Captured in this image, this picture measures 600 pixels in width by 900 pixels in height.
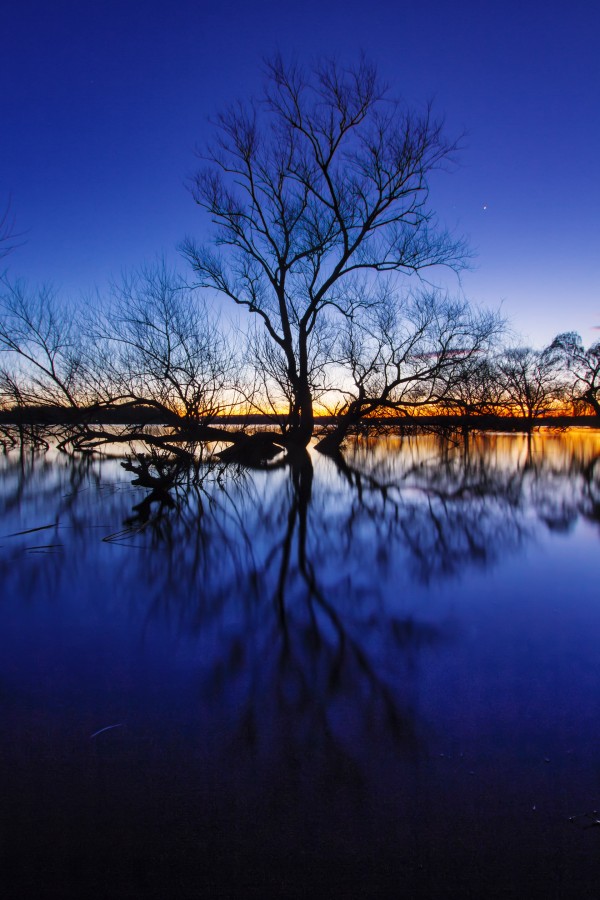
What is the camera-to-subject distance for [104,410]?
38.4 ft

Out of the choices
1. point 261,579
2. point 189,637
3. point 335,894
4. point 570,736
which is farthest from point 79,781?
point 261,579

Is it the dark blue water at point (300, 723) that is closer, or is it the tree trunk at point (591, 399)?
the dark blue water at point (300, 723)

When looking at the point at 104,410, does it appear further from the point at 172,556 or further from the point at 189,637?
the point at 189,637

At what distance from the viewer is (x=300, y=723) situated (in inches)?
68.1

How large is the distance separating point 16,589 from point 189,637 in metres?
1.61

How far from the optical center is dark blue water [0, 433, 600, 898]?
1173 mm

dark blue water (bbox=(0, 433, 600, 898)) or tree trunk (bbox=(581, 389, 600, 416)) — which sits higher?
tree trunk (bbox=(581, 389, 600, 416))

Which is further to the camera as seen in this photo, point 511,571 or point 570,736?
point 511,571

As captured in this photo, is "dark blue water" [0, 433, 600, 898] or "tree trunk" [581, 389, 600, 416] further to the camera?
"tree trunk" [581, 389, 600, 416]

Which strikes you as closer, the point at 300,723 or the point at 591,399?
the point at 300,723

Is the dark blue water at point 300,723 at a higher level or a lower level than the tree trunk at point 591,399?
lower

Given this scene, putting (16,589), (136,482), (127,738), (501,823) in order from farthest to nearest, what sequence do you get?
(136,482)
(16,589)
(127,738)
(501,823)

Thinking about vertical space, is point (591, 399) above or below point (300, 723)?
above

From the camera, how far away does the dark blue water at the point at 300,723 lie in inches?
46.2
